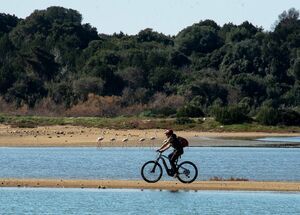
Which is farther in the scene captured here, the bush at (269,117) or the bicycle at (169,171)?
the bush at (269,117)

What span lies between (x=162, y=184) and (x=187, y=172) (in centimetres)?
75

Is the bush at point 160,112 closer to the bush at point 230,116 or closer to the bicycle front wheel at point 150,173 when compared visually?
the bush at point 230,116

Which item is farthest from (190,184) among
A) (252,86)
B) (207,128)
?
(252,86)

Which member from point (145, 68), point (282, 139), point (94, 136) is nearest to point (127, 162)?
point (94, 136)

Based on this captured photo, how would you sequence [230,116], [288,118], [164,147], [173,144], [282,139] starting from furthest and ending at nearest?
[288,118] < [230,116] < [282,139] < [164,147] < [173,144]

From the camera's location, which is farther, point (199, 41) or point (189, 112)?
point (199, 41)

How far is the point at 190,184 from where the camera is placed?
93.7 feet

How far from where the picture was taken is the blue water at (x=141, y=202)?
24031mm

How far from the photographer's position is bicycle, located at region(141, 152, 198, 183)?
28.9m

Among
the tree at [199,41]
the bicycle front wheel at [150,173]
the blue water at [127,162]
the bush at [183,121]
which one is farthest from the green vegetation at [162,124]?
the tree at [199,41]

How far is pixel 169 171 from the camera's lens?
94.0ft

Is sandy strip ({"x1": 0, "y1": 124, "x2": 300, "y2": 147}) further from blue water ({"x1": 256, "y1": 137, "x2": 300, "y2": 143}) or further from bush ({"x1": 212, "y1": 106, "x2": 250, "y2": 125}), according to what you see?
bush ({"x1": 212, "y1": 106, "x2": 250, "y2": 125})

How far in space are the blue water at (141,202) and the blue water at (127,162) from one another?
4897 millimetres

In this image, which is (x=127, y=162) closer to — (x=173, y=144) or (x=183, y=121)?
(x=173, y=144)
